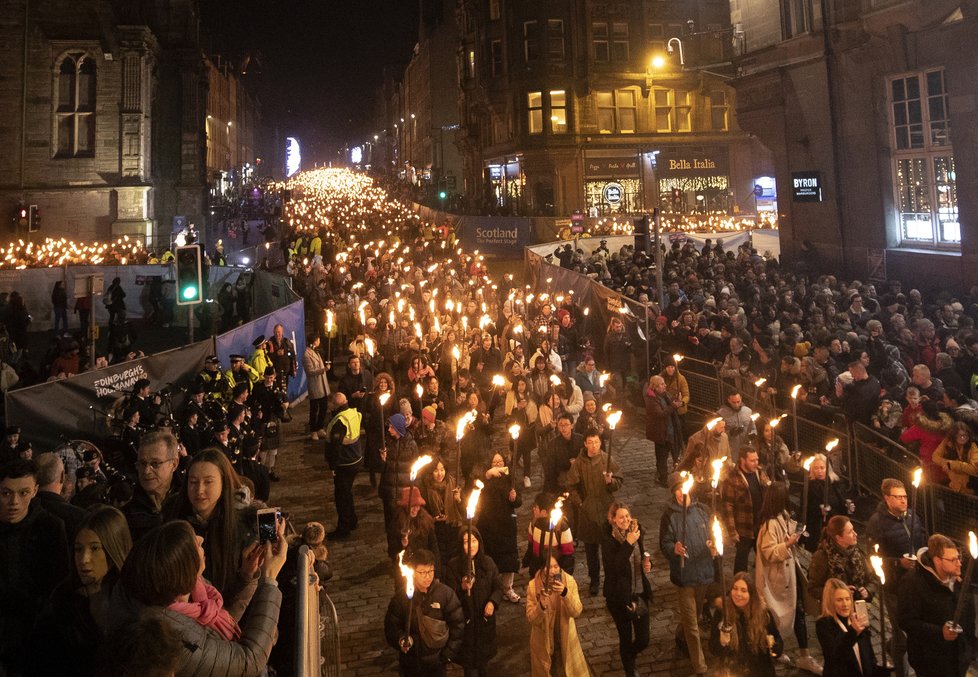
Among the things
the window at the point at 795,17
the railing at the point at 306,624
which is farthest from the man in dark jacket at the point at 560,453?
the window at the point at 795,17

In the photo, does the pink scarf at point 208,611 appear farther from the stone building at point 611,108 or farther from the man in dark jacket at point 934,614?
the stone building at point 611,108

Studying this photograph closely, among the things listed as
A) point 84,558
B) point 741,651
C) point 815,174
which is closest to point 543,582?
point 741,651

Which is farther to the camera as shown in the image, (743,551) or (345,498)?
(345,498)

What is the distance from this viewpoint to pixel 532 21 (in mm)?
46188

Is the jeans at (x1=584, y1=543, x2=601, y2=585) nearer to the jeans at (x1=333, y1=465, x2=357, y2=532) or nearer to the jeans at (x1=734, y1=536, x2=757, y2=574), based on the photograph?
the jeans at (x1=734, y1=536, x2=757, y2=574)

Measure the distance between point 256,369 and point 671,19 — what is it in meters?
43.0

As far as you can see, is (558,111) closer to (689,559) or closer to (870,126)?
(870,126)

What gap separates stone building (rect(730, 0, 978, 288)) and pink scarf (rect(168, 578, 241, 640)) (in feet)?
61.1

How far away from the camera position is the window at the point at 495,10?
4775cm

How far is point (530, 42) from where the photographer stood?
46.5 m

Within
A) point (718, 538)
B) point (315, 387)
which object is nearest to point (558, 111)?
point (315, 387)

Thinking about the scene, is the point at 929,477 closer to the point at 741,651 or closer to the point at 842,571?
the point at 842,571

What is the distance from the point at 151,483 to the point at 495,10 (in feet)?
160

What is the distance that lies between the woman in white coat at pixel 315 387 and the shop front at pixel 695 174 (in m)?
38.5
